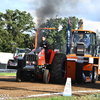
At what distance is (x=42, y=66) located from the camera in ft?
44.2

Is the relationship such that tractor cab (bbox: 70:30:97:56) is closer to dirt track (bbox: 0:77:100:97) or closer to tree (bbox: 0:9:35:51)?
dirt track (bbox: 0:77:100:97)

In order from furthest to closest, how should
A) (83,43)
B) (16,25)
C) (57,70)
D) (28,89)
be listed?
(16,25)
(83,43)
(57,70)
(28,89)

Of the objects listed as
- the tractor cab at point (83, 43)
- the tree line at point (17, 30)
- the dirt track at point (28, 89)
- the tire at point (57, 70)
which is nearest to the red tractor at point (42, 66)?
the tire at point (57, 70)

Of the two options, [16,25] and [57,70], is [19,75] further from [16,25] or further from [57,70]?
[16,25]

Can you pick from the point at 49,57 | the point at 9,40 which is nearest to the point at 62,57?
the point at 49,57

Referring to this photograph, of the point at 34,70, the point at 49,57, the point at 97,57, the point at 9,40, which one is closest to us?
the point at 34,70

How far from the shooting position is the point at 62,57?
45.6ft

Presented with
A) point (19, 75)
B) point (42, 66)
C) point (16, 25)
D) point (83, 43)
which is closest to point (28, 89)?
point (42, 66)

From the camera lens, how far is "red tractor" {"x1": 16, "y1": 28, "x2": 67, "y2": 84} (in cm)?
1315

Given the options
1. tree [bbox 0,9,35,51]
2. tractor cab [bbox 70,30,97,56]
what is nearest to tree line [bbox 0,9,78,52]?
tree [bbox 0,9,35,51]

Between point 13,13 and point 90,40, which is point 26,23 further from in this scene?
point 90,40

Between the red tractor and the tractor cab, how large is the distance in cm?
221

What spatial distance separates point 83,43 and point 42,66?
3.65m

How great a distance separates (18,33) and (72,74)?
48818 millimetres
